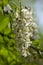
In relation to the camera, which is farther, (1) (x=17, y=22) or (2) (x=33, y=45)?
(2) (x=33, y=45)

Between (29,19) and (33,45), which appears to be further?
(33,45)

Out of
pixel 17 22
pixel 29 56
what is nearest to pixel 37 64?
pixel 29 56

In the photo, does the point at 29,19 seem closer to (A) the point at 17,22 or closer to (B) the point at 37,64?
(A) the point at 17,22

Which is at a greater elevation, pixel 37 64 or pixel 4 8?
pixel 4 8

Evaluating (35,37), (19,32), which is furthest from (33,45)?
(19,32)

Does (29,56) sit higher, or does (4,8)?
(4,8)

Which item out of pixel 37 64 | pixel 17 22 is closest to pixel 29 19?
pixel 17 22

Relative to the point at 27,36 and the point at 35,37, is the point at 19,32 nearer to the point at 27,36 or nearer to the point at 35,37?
the point at 27,36
